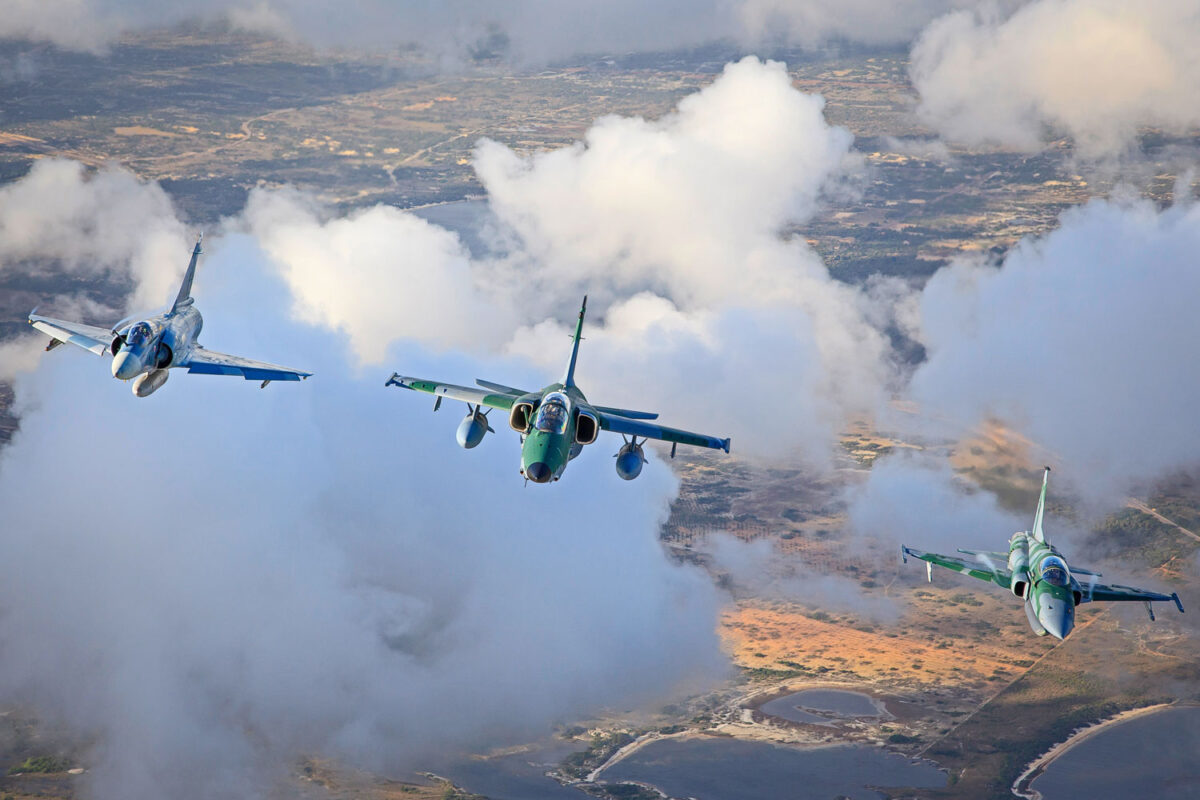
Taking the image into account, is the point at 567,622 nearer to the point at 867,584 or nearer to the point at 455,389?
the point at 867,584

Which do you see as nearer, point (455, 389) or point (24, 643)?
point (455, 389)

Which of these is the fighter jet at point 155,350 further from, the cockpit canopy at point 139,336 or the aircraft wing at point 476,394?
the aircraft wing at point 476,394

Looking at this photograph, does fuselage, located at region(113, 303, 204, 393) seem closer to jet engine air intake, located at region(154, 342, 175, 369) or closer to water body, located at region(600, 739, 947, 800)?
jet engine air intake, located at region(154, 342, 175, 369)

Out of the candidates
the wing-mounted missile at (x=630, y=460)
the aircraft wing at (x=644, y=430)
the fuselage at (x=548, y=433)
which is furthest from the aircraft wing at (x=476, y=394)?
the wing-mounted missile at (x=630, y=460)

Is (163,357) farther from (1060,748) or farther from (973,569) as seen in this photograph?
(1060,748)

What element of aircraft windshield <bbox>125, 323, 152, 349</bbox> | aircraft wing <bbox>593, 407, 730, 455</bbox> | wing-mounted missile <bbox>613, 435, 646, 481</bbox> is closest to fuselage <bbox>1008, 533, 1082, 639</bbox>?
aircraft wing <bbox>593, 407, 730, 455</bbox>

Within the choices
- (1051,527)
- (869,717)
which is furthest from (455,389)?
(1051,527)

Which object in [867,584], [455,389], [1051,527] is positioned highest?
[1051,527]
